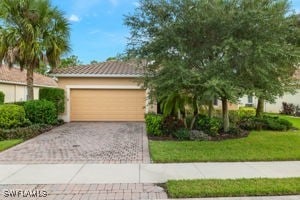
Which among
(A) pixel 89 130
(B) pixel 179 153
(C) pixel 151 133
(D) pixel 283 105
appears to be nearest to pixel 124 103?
(A) pixel 89 130

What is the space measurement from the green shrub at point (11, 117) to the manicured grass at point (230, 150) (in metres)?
6.67

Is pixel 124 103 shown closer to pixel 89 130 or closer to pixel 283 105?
pixel 89 130

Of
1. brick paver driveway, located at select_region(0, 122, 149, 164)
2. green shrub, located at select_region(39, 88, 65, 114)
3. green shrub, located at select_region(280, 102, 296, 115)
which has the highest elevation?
green shrub, located at select_region(39, 88, 65, 114)

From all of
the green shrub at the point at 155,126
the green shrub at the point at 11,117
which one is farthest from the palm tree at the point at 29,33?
the green shrub at the point at 155,126

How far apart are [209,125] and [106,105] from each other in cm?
826

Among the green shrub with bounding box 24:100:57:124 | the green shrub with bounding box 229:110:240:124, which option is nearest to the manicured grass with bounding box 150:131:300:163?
the green shrub with bounding box 229:110:240:124

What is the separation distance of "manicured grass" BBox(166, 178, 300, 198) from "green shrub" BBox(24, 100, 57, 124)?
10.8 m

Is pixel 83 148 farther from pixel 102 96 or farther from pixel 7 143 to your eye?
pixel 102 96

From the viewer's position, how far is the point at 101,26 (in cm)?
2369

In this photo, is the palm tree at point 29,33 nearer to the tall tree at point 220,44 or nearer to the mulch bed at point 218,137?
the tall tree at point 220,44

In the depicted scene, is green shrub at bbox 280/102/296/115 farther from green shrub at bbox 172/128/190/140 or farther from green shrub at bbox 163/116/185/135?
green shrub at bbox 172/128/190/140

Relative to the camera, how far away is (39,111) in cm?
1539

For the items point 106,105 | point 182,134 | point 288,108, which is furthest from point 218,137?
point 288,108

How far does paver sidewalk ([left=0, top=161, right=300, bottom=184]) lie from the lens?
6.93 metres
